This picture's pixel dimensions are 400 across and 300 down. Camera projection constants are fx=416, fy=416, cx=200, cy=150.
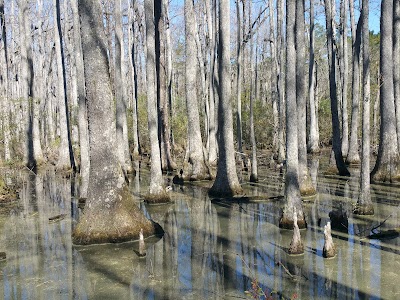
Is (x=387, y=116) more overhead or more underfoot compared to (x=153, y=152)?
more overhead

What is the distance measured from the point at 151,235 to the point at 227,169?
4.51 metres

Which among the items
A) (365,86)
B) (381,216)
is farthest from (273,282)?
(365,86)

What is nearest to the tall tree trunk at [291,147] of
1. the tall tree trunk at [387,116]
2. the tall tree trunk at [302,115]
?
the tall tree trunk at [302,115]

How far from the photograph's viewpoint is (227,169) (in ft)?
38.4

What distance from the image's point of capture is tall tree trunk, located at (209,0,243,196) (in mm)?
11695

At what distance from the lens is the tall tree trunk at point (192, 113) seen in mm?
14523

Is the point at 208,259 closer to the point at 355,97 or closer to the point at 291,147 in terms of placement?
the point at 291,147

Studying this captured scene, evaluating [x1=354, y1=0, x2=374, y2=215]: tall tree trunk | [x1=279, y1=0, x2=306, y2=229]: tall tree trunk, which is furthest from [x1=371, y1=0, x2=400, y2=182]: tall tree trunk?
[x1=279, y1=0, x2=306, y2=229]: tall tree trunk

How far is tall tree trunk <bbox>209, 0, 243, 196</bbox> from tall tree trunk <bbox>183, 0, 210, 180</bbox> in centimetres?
253

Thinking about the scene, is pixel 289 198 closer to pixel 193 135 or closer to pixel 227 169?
pixel 227 169

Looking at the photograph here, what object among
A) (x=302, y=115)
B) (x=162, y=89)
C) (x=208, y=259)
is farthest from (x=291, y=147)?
(x=162, y=89)

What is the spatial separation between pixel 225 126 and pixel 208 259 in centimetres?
630

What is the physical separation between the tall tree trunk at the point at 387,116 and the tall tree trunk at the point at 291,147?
6000mm

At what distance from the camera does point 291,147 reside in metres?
8.17
